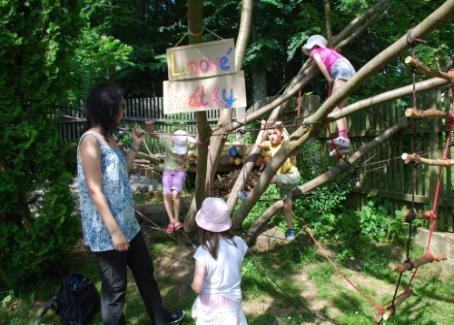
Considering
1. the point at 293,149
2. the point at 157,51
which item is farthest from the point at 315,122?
the point at 157,51

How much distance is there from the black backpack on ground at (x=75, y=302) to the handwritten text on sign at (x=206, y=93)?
Answer: 160 cm

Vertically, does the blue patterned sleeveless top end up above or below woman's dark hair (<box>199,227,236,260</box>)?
above

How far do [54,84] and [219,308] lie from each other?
242 cm

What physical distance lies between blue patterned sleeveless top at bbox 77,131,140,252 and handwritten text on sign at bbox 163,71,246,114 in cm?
54

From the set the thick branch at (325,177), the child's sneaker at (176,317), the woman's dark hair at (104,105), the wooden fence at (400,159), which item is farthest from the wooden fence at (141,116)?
the woman's dark hair at (104,105)

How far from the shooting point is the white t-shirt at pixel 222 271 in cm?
222

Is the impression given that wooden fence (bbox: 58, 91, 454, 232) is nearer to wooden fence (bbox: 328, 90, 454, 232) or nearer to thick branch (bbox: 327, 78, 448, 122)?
wooden fence (bbox: 328, 90, 454, 232)

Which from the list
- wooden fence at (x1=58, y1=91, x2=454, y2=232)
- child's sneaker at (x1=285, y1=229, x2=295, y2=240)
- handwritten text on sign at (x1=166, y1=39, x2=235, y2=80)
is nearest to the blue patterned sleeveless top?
handwritten text on sign at (x1=166, y1=39, x2=235, y2=80)

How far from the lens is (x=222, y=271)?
7.32 feet

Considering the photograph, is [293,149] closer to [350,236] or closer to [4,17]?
[350,236]

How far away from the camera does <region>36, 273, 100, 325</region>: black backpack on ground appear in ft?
10.2

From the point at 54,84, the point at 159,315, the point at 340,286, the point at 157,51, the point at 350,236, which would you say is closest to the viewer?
the point at 159,315

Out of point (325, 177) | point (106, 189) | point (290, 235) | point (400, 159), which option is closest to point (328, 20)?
point (325, 177)

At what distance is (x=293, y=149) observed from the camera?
316cm
